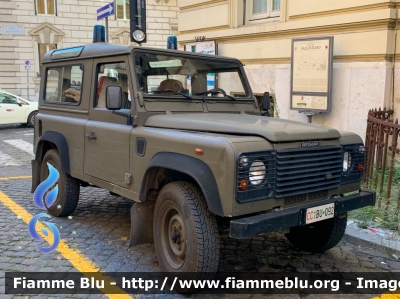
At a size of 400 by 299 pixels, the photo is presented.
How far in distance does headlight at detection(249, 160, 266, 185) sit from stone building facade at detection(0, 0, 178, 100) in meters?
23.4

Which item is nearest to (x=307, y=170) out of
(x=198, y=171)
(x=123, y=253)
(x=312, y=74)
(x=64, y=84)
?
(x=198, y=171)

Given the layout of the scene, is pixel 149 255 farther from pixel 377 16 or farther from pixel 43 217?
pixel 377 16

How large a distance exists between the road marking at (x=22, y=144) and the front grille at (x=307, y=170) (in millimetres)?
8942

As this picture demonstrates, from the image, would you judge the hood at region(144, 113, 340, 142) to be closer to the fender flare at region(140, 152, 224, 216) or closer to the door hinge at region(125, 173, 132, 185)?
the fender flare at region(140, 152, 224, 216)

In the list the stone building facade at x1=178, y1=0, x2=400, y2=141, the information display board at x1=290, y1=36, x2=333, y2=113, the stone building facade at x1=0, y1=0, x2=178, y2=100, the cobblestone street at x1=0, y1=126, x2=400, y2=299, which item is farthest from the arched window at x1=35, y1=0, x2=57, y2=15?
the cobblestone street at x1=0, y1=126, x2=400, y2=299

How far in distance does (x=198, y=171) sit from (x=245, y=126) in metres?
0.65

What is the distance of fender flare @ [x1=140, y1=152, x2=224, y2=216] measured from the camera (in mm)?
3299

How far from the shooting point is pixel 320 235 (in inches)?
177

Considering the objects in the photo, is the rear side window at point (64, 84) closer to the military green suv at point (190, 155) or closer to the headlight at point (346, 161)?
the military green suv at point (190, 155)

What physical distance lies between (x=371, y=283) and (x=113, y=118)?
9.71 feet

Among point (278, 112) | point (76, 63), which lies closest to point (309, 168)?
point (76, 63)

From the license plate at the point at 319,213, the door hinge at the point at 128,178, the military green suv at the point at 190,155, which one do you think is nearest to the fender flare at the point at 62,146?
the military green suv at the point at 190,155

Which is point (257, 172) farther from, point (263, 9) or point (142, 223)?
point (263, 9)

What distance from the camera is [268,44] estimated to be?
920 centimetres
